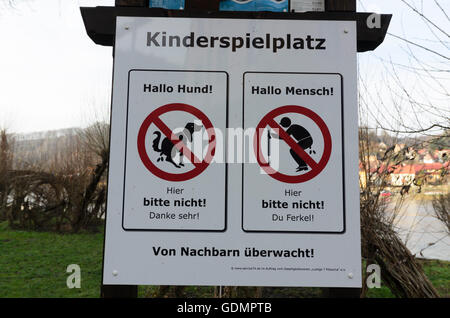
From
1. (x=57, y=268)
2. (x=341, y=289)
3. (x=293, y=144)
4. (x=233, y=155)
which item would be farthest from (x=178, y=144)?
(x=57, y=268)

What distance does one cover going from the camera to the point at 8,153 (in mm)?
10172

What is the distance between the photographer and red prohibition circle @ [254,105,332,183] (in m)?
1.77

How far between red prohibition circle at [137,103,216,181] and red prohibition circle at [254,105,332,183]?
241 mm

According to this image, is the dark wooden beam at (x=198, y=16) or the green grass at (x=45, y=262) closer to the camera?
the dark wooden beam at (x=198, y=16)

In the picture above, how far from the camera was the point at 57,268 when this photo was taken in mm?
6105

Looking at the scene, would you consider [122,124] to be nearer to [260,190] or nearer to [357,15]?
[260,190]

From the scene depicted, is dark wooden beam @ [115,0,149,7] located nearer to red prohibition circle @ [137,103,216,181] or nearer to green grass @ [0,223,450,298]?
red prohibition circle @ [137,103,216,181]

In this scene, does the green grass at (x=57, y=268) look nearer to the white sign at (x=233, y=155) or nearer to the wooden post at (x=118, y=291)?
the wooden post at (x=118, y=291)

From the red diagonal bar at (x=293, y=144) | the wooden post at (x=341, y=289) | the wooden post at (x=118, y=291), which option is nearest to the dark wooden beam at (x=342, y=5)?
the wooden post at (x=341, y=289)

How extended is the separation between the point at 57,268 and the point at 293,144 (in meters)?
5.75

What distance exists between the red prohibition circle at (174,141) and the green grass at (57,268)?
245cm

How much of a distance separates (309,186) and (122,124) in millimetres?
1002

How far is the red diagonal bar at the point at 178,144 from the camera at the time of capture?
1.78 meters
